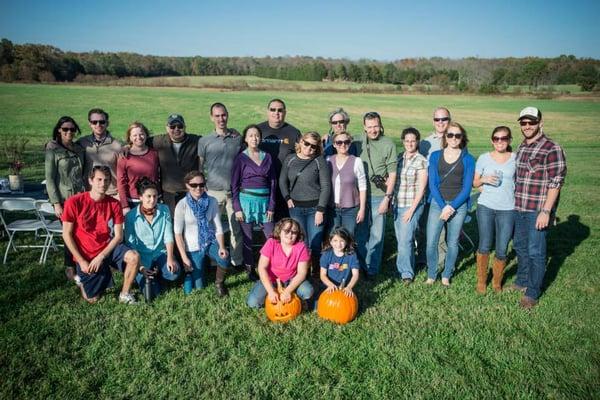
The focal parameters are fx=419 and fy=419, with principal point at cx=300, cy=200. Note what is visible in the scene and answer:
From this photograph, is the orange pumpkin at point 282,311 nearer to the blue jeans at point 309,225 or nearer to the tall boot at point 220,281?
the tall boot at point 220,281

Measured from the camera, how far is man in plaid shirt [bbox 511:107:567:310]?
17.5 feet

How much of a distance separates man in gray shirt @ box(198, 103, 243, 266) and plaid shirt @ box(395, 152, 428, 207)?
8.38 feet

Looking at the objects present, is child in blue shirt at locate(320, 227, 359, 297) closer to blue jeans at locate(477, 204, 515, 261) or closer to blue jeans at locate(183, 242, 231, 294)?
blue jeans at locate(183, 242, 231, 294)

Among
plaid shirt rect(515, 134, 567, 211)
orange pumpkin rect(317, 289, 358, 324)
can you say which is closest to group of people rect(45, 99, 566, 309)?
plaid shirt rect(515, 134, 567, 211)

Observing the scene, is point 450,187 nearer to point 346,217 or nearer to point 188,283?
point 346,217

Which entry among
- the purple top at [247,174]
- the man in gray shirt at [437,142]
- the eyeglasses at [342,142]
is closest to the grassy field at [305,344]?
the man in gray shirt at [437,142]

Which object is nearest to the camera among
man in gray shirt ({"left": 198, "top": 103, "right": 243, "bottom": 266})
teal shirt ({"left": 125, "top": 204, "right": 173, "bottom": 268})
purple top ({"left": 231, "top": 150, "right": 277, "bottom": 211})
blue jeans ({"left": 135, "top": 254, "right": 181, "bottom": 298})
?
blue jeans ({"left": 135, "top": 254, "right": 181, "bottom": 298})

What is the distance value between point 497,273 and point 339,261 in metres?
2.45

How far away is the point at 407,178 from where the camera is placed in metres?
6.31

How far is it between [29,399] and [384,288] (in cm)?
456

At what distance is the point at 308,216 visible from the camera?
6.34 m

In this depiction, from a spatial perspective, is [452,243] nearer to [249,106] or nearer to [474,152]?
[474,152]

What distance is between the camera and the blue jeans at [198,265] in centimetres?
609

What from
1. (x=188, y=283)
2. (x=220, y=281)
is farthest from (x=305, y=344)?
(x=188, y=283)
